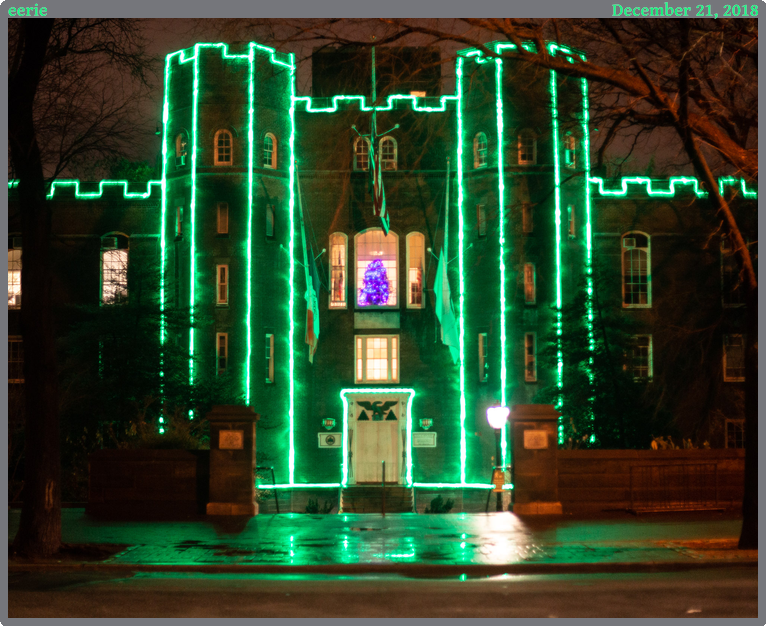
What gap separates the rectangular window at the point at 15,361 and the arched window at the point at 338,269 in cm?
1225

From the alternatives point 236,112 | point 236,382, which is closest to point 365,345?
point 236,382

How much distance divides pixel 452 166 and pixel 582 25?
2224 centimetres

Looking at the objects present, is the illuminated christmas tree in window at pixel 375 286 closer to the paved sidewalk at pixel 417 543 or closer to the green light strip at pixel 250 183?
the green light strip at pixel 250 183

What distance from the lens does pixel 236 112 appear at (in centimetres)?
3678

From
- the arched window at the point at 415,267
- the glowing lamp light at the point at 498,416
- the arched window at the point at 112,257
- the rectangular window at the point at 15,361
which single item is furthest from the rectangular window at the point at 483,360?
the rectangular window at the point at 15,361

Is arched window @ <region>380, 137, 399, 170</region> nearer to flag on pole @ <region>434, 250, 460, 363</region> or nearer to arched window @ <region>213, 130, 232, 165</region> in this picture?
flag on pole @ <region>434, 250, 460, 363</region>

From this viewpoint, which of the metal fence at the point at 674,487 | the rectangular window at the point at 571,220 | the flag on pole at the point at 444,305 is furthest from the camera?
the rectangular window at the point at 571,220

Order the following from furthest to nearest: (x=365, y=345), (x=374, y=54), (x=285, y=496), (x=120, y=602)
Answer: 1. (x=365, y=345)
2. (x=285, y=496)
3. (x=374, y=54)
4. (x=120, y=602)

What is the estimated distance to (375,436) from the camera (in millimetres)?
36844

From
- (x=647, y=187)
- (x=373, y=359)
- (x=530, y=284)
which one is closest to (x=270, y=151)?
(x=373, y=359)

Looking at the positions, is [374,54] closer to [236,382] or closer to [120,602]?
[120,602]

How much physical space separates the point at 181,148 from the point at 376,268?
29.2 ft

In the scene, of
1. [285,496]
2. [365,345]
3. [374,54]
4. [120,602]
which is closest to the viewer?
[120,602]

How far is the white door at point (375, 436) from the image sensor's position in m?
36.5
